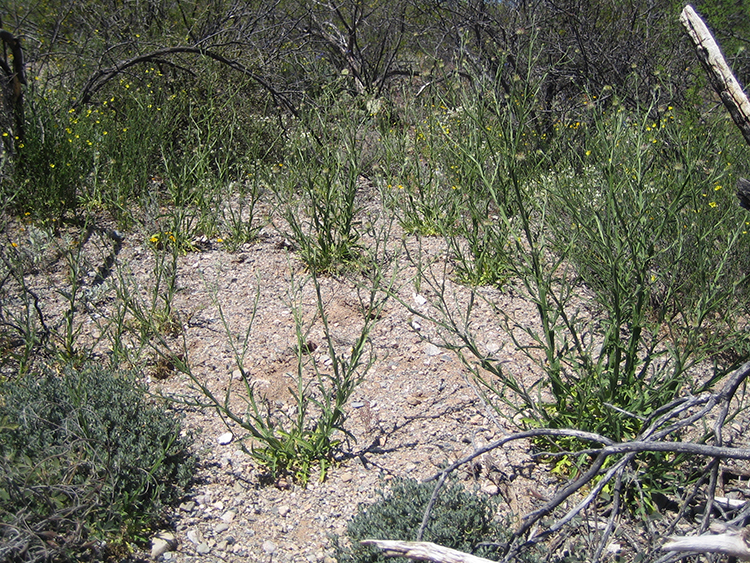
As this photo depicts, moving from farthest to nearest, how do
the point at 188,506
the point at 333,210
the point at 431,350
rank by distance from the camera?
the point at 333,210
the point at 431,350
the point at 188,506

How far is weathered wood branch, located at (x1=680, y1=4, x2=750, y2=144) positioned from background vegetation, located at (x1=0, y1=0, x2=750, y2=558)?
0.26m

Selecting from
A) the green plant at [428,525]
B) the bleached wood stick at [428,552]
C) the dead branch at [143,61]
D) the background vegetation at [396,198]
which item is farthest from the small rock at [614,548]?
the dead branch at [143,61]

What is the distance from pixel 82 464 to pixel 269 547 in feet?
2.37

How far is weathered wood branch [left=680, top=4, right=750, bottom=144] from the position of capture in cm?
220

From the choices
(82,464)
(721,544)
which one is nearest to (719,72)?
(721,544)

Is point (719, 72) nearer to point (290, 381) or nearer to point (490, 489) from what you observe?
point (490, 489)

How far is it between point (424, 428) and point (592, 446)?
743 mm

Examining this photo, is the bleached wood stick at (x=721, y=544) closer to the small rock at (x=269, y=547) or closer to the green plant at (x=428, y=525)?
the green plant at (x=428, y=525)

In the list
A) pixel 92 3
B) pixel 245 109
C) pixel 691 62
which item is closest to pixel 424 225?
pixel 245 109

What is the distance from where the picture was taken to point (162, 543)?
222 centimetres

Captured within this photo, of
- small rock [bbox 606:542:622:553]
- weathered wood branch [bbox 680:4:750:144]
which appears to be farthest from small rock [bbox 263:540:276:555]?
weathered wood branch [bbox 680:4:750:144]

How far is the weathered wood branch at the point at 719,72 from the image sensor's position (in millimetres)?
2199

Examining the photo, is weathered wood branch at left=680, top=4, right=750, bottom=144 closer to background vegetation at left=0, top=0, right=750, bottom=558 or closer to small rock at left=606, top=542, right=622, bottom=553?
background vegetation at left=0, top=0, right=750, bottom=558

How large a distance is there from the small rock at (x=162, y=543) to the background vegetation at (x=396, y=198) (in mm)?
72
